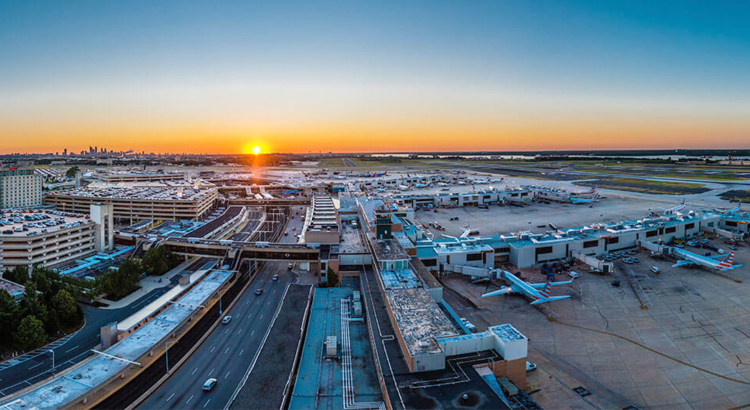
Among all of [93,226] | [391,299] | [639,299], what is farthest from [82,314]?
[639,299]

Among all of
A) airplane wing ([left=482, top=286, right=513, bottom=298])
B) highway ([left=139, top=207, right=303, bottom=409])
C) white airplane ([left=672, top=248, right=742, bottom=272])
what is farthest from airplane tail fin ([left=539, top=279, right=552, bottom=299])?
highway ([left=139, top=207, right=303, bottom=409])

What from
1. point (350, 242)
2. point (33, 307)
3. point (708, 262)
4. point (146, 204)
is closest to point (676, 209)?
point (708, 262)

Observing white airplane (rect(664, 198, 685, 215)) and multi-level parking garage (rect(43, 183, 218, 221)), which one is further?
multi-level parking garage (rect(43, 183, 218, 221))

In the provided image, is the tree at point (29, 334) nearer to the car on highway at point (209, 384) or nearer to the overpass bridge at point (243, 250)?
the car on highway at point (209, 384)

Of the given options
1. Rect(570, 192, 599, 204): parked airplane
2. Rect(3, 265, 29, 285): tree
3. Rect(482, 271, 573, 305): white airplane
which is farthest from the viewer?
Rect(570, 192, 599, 204): parked airplane

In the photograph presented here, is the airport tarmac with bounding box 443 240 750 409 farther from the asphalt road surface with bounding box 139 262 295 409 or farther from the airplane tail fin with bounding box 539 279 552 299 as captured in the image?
the asphalt road surface with bounding box 139 262 295 409

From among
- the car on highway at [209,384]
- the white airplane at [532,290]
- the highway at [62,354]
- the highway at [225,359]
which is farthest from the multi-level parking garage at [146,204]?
the white airplane at [532,290]
